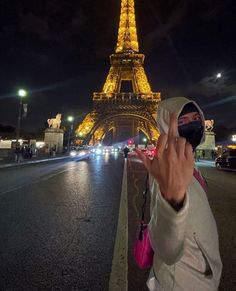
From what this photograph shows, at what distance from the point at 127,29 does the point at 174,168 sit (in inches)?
2703

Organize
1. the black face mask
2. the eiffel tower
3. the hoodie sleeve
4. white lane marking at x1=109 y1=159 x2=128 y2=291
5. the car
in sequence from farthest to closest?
the eiffel tower
the car
white lane marking at x1=109 y1=159 x2=128 y2=291
the black face mask
the hoodie sleeve

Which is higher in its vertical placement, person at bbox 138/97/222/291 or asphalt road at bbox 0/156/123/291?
person at bbox 138/97/222/291

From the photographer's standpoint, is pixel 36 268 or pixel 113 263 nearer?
pixel 36 268

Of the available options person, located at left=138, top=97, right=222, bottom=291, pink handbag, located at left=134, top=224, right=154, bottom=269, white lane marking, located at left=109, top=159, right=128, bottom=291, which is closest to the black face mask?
person, located at left=138, top=97, right=222, bottom=291

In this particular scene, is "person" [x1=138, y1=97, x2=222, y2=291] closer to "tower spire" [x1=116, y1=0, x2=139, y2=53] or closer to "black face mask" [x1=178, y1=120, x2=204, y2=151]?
"black face mask" [x1=178, y1=120, x2=204, y2=151]

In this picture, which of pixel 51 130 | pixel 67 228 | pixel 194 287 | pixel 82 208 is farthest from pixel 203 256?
pixel 51 130

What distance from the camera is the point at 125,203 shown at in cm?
802

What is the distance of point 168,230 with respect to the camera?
1302 mm

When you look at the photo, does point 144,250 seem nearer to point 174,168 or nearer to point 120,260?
point 174,168

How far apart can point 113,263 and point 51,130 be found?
151 ft

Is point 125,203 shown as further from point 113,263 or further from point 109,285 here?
point 109,285

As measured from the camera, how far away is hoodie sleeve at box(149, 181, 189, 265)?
1278mm

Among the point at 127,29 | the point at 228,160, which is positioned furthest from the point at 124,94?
the point at 228,160

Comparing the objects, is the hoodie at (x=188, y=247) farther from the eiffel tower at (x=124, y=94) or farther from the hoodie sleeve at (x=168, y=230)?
the eiffel tower at (x=124, y=94)
